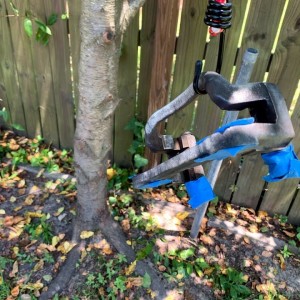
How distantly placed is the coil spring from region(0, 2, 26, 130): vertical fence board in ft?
5.74

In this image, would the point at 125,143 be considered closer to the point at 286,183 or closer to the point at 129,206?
the point at 129,206

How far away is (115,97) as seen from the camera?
1979 mm

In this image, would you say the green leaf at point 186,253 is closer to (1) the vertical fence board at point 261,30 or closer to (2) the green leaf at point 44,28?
(1) the vertical fence board at point 261,30

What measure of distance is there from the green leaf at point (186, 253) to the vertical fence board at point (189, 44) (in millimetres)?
950

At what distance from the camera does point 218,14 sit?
147cm

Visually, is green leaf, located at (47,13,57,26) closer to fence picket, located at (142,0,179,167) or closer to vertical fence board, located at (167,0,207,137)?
fence picket, located at (142,0,179,167)

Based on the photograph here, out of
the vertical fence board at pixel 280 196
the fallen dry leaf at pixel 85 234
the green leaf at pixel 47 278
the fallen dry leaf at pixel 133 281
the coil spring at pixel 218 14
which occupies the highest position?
the coil spring at pixel 218 14

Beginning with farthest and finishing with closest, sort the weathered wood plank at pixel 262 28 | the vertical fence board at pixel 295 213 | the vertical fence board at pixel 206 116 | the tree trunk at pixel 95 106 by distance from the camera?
the vertical fence board at pixel 295 213
the vertical fence board at pixel 206 116
the weathered wood plank at pixel 262 28
the tree trunk at pixel 95 106

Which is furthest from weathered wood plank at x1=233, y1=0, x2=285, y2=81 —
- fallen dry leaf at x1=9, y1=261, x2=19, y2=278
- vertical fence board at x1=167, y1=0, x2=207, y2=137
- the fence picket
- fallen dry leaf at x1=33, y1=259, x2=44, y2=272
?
fallen dry leaf at x1=9, y1=261, x2=19, y2=278

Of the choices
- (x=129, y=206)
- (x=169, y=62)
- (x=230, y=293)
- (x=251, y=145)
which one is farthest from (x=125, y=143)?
(x=251, y=145)

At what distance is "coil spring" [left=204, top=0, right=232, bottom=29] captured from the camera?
1.46 metres

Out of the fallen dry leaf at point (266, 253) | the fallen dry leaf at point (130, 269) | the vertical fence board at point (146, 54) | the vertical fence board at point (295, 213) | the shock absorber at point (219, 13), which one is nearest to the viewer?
the shock absorber at point (219, 13)

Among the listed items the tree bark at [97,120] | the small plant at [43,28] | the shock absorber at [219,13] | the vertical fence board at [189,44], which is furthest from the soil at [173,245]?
the shock absorber at [219,13]

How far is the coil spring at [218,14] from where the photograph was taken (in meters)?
1.46
